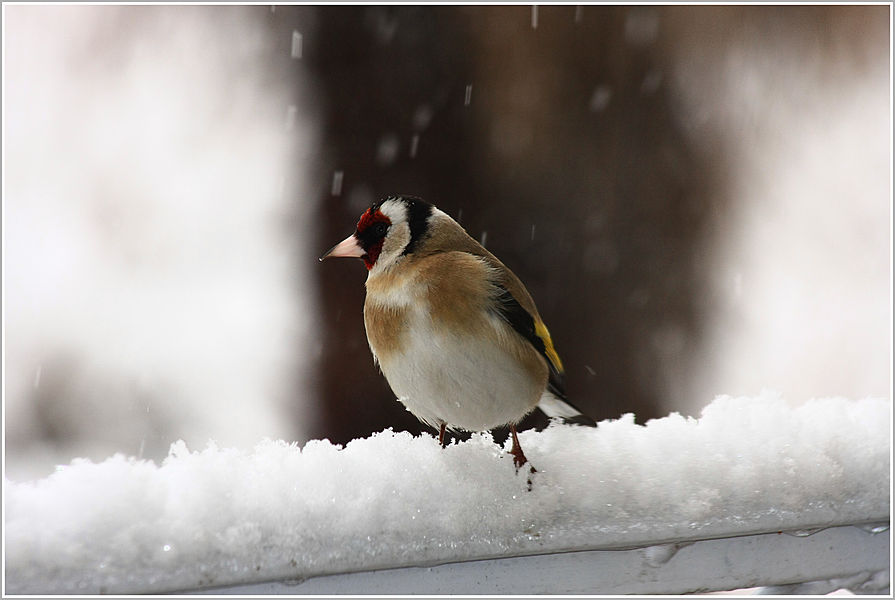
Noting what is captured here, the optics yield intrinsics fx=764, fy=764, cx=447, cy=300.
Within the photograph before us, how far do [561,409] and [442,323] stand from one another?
33cm

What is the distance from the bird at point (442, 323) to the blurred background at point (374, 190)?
3.29 feet

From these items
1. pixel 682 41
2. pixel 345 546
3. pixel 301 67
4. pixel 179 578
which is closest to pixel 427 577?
pixel 345 546

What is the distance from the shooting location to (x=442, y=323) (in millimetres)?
1211

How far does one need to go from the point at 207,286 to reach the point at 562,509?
6.75 ft

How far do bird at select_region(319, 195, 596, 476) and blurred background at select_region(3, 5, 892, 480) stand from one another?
100 centimetres

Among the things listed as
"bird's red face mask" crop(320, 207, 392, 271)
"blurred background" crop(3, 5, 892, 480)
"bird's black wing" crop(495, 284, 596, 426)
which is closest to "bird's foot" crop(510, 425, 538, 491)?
"bird's black wing" crop(495, 284, 596, 426)

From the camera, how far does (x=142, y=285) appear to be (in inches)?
108

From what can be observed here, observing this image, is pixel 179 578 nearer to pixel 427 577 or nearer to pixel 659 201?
pixel 427 577

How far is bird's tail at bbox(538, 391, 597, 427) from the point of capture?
1.36 m

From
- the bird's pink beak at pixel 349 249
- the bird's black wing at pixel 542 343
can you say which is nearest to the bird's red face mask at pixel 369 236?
the bird's pink beak at pixel 349 249

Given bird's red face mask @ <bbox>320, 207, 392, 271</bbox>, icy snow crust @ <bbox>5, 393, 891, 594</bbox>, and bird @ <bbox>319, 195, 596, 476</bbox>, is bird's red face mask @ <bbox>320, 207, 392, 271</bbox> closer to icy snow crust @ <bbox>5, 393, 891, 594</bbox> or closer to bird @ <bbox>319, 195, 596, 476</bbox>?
bird @ <bbox>319, 195, 596, 476</bbox>

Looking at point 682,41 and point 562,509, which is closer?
point 562,509

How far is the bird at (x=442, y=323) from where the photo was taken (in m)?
1.21

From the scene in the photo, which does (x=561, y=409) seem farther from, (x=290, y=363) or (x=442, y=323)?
(x=290, y=363)
